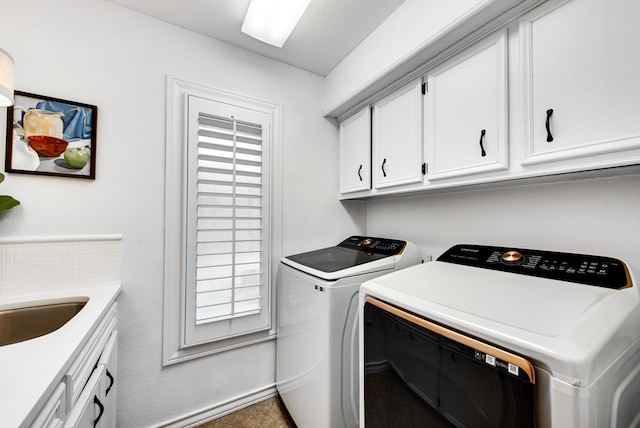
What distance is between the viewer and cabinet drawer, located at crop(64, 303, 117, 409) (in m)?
0.67

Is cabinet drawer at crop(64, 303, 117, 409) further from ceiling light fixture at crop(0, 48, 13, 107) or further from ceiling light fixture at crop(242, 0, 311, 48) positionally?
ceiling light fixture at crop(242, 0, 311, 48)

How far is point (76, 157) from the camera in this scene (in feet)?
4.22

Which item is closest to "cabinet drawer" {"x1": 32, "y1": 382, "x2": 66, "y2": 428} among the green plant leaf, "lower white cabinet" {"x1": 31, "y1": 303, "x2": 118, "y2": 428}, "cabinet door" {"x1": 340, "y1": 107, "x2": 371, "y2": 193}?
"lower white cabinet" {"x1": 31, "y1": 303, "x2": 118, "y2": 428}

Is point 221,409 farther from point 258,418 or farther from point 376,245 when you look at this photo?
point 376,245

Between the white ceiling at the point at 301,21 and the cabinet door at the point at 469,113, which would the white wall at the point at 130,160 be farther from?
the cabinet door at the point at 469,113

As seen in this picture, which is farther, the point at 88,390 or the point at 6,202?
the point at 6,202

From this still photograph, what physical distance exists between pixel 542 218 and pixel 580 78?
2.00 feet

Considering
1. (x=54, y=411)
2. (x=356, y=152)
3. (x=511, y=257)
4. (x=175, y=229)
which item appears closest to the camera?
(x=54, y=411)

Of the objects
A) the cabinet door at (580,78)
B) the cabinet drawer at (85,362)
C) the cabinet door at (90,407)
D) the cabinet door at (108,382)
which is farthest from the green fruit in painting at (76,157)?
the cabinet door at (580,78)

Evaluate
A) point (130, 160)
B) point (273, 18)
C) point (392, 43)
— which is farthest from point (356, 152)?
point (130, 160)

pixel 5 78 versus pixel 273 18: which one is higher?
pixel 273 18

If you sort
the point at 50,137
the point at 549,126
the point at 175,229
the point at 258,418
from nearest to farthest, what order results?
the point at 549,126 → the point at 50,137 → the point at 175,229 → the point at 258,418

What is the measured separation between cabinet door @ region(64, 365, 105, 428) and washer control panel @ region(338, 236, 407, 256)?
144 centimetres

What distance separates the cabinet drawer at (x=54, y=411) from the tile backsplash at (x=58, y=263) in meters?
0.89
